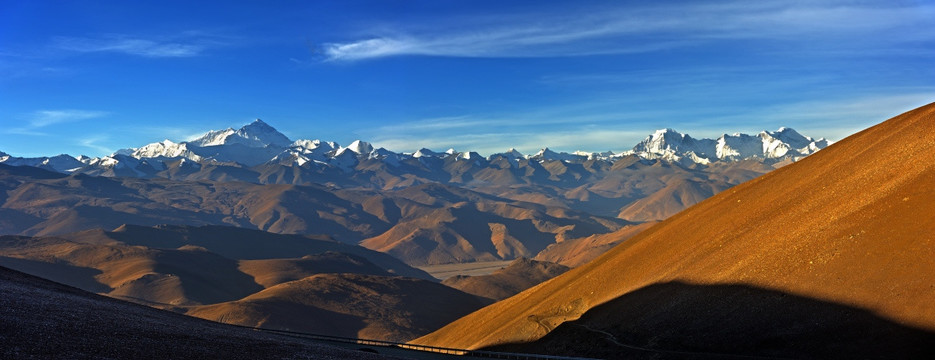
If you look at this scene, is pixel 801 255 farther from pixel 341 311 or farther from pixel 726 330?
pixel 341 311

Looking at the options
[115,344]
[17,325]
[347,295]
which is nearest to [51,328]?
[17,325]

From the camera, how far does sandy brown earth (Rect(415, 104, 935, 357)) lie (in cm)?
4978

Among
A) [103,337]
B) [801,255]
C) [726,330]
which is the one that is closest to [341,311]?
[801,255]

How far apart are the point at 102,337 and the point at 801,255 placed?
5038 centimetres

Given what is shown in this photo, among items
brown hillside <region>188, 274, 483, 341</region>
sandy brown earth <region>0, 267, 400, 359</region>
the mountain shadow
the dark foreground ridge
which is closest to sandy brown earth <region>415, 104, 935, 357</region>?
the mountain shadow

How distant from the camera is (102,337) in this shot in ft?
140

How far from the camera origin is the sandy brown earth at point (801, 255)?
163ft

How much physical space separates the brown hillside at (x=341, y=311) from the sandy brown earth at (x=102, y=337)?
106 m

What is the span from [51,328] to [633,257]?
61635 mm

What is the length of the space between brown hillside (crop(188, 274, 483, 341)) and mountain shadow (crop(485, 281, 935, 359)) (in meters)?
96.4

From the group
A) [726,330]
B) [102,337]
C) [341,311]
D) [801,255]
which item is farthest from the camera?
[341,311]

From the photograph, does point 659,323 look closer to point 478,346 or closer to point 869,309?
point 869,309

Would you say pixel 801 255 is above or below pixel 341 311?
above

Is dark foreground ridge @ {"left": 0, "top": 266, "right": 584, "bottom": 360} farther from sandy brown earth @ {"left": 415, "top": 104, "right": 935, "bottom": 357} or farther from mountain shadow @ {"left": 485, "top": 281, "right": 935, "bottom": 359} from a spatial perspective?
sandy brown earth @ {"left": 415, "top": 104, "right": 935, "bottom": 357}
